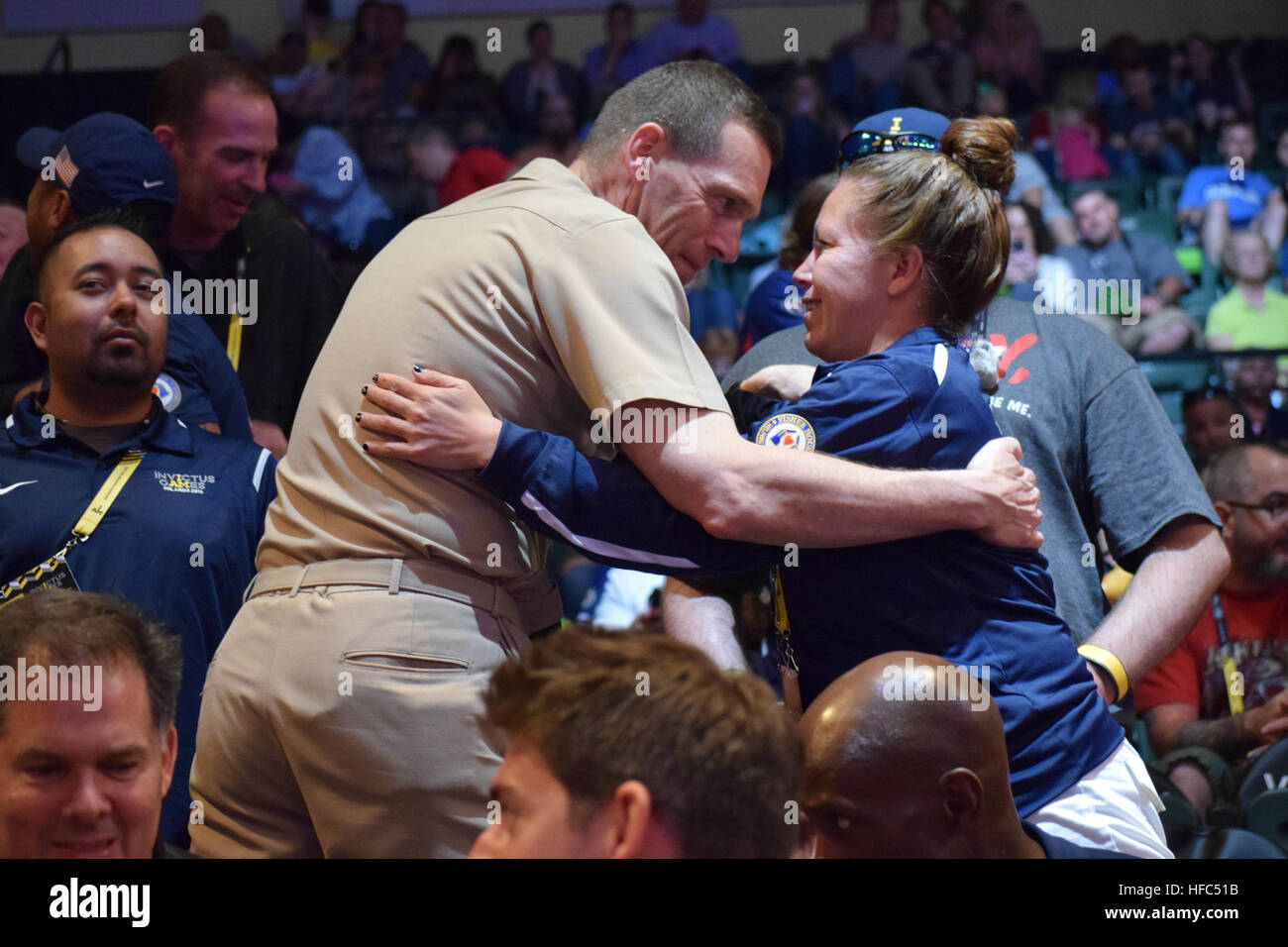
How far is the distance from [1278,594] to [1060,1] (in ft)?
26.2

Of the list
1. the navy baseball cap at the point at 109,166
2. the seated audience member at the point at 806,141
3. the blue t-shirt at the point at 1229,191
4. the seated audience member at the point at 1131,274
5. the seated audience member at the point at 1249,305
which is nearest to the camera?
the navy baseball cap at the point at 109,166

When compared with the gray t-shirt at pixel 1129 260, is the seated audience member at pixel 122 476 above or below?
below

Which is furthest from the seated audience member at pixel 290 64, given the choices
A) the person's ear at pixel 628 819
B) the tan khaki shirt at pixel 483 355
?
the person's ear at pixel 628 819

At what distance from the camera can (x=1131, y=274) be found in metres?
8.29

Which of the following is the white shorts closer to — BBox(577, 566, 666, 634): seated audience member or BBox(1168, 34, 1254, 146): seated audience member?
BBox(577, 566, 666, 634): seated audience member

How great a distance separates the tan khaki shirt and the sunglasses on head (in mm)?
697

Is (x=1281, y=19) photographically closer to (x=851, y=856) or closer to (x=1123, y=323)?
(x=1123, y=323)

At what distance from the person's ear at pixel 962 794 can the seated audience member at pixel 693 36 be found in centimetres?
859

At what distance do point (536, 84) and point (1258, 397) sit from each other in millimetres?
5266

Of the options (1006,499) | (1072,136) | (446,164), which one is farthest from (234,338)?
(1072,136)

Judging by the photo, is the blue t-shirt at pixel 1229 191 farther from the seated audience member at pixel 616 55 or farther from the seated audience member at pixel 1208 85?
the seated audience member at pixel 616 55

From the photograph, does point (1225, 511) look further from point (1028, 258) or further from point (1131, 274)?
point (1131, 274)

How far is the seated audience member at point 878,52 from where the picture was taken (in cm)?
1009

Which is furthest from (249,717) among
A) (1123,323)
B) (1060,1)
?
(1060,1)
